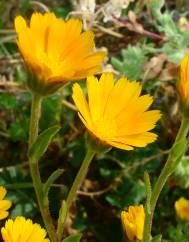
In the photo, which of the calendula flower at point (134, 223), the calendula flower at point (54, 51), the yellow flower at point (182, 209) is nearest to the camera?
the calendula flower at point (54, 51)

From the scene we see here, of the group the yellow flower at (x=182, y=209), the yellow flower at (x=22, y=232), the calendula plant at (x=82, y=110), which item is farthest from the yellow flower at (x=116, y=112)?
the yellow flower at (x=182, y=209)

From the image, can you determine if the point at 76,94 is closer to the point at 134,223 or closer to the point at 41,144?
the point at 41,144

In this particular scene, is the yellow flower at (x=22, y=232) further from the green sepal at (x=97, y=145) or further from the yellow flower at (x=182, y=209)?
the yellow flower at (x=182, y=209)

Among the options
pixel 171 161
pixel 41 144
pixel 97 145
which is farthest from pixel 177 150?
pixel 41 144

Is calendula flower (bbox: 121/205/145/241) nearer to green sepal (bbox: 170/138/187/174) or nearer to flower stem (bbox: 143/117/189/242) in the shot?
flower stem (bbox: 143/117/189/242)

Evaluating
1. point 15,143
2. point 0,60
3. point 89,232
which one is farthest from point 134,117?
point 0,60

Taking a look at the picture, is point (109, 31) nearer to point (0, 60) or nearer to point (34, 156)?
point (0, 60)

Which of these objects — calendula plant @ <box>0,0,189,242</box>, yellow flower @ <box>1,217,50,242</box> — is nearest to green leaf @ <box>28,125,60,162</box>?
calendula plant @ <box>0,0,189,242</box>
